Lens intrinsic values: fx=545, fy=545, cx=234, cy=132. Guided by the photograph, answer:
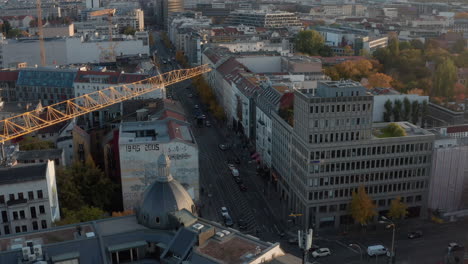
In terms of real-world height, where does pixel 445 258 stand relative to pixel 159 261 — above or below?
below

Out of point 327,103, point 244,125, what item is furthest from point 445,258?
point 244,125

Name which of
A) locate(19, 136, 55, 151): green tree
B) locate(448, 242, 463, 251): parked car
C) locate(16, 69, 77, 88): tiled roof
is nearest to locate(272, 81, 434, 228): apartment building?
locate(448, 242, 463, 251): parked car

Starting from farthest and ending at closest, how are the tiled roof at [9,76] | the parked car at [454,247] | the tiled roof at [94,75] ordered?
the tiled roof at [9,76]
the tiled roof at [94,75]
the parked car at [454,247]

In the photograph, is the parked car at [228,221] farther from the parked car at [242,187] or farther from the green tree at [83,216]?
the green tree at [83,216]

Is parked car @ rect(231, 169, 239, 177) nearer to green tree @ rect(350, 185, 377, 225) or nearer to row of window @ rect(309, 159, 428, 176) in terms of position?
row of window @ rect(309, 159, 428, 176)

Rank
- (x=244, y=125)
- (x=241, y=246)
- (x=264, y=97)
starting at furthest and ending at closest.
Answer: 1. (x=244, y=125)
2. (x=264, y=97)
3. (x=241, y=246)

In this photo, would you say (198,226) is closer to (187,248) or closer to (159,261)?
(187,248)

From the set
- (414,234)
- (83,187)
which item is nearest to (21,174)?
(83,187)

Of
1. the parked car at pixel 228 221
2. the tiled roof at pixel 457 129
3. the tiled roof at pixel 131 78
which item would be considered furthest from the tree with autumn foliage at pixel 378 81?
the parked car at pixel 228 221
